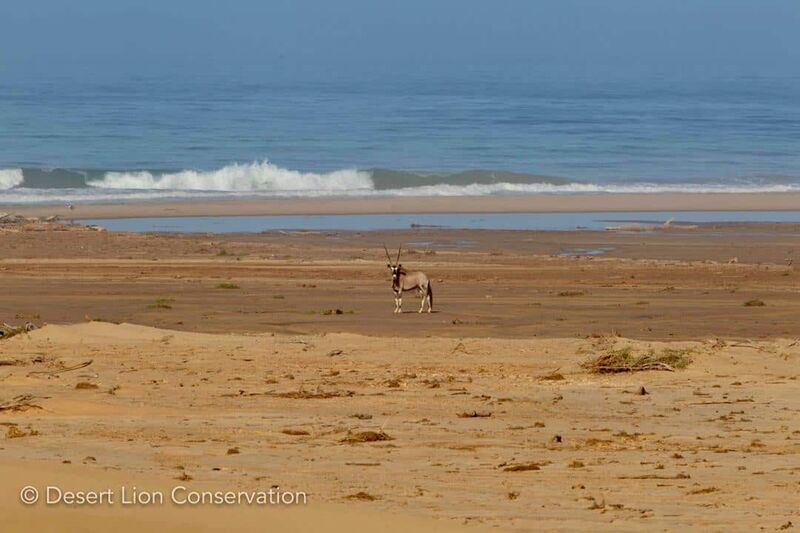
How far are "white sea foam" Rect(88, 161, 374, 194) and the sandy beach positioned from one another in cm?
2018

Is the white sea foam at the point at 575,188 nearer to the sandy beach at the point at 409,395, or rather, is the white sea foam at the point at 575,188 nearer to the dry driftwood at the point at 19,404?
the sandy beach at the point at 409,395

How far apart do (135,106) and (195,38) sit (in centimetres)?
12807

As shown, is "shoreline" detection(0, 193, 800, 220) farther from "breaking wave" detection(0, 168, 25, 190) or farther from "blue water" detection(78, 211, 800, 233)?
"breaking wave" detection(0, 168, 25, 190)

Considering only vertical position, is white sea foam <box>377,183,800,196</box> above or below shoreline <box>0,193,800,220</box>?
above

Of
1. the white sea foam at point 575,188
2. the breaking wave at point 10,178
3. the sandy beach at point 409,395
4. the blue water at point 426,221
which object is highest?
the breaking wave at point 10,178

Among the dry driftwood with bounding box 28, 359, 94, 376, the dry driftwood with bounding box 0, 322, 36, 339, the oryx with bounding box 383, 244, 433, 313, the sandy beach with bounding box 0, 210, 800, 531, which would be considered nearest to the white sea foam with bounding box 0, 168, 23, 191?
the sandy beach with bounding box 0, 210, 800, 531

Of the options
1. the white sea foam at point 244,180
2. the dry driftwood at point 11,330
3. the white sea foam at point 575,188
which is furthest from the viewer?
the white sea foam at point 244,180

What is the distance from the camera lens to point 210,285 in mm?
17641

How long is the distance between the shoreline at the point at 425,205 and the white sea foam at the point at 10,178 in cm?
593

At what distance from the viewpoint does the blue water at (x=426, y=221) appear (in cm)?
2850

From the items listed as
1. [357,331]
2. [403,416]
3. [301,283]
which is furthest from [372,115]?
[403,416]

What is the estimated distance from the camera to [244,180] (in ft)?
137

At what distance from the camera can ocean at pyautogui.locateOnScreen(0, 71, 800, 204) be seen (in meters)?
40.3
